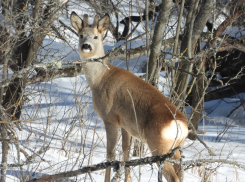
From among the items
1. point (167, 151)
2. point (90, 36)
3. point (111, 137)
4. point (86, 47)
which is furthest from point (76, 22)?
point (167, 151)

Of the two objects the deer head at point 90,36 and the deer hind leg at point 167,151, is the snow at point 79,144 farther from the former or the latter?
the deer head at point 90,36

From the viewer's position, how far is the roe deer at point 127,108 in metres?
4.00

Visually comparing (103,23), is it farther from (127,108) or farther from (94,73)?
(127,108)

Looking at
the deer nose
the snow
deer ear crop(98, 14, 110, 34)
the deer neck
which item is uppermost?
deer ear crop(98, 14, 110, 34)

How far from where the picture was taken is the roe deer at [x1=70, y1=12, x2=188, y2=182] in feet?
13.1

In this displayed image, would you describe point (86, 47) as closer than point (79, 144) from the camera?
Yes

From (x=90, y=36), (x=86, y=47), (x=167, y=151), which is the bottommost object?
(x=167, y=151)

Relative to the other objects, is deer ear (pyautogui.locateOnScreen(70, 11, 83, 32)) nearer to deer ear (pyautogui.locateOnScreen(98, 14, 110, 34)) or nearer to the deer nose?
deer ear (pyautogui.locateOnScreen(98, 14, 110, 34))

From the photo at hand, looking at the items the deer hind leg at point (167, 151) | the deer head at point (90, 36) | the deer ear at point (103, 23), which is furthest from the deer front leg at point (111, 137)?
the deer ear at point (103, 23)

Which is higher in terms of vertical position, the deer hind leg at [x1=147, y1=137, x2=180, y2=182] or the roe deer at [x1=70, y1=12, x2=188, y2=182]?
the roe deer at [x1=70, y1=12, x2=188, y2=182]

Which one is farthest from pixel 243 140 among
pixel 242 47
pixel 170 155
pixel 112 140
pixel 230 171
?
pixel 170 155

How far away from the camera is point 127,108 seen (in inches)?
175

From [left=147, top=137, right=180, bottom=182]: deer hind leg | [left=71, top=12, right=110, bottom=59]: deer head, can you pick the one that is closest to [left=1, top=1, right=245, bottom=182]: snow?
[left=147, top=137, right=180, bottom=182]: deer hind leg

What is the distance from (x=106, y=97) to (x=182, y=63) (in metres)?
2.44
